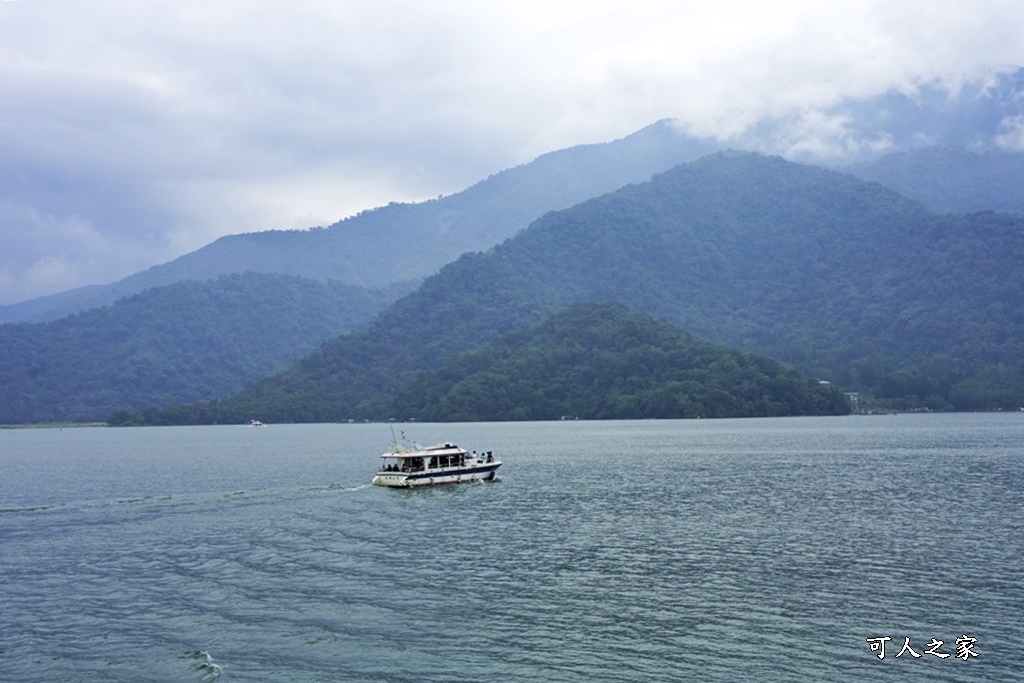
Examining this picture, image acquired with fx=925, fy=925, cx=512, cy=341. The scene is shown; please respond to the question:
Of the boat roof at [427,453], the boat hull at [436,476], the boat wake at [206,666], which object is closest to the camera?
the boat wake at [206,666]

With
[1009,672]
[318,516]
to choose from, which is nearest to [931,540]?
[1009,672]

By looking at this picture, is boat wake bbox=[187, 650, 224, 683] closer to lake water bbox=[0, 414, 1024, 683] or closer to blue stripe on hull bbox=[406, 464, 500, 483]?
lake water bbox=[0, 414, 1024, 683]

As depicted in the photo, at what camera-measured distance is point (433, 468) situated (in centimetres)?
10506

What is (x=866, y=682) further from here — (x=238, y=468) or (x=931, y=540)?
(x=238, y=468)

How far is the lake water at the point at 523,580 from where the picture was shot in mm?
37656

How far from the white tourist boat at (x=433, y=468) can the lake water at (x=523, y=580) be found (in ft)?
9.58

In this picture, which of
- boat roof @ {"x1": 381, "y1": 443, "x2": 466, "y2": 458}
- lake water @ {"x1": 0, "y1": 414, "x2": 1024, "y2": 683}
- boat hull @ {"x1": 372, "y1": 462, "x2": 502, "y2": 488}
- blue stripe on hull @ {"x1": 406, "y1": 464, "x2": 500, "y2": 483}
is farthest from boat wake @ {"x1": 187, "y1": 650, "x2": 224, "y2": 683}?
blue stripe on hull @ {"x1": 406, "y1": 464, "x2": 500, "y2": 483}

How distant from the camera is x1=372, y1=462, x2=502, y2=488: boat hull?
101 meters

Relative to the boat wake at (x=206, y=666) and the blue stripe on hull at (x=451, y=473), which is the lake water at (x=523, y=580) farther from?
the blue stripe on hull at (x=451, y=473)

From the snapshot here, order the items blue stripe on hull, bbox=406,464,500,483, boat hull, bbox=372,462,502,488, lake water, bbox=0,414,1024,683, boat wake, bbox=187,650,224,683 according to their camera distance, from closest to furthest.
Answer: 1. boat wake, bbox=187,650,224,683
2. lake water, bbox=0,414,1024,683
3. boat hull, bbox=372,462,502,488
4. blue stripe on hull, bbox=406,464,500,483

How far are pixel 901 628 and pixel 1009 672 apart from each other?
603cm

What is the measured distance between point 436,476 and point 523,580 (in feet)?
178

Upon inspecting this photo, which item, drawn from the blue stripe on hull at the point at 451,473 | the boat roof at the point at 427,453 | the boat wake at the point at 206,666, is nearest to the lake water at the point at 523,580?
the boat wake at the point at 206,666

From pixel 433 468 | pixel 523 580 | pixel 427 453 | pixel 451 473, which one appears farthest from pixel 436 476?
pixel 523 580
